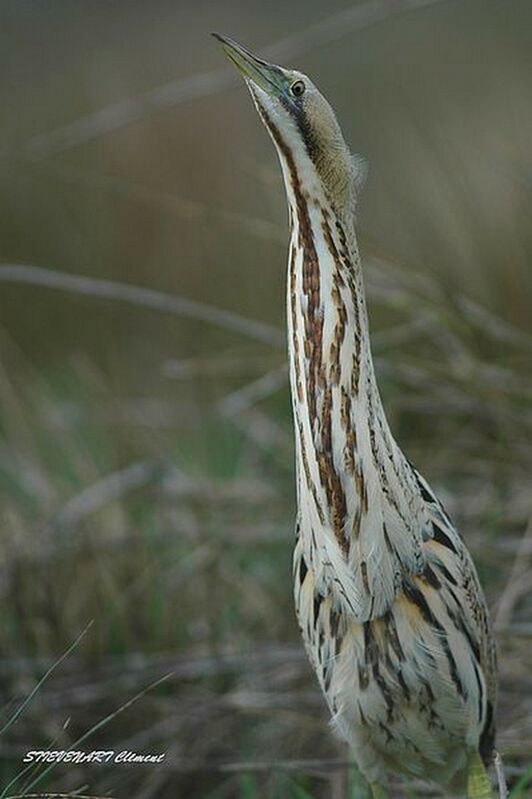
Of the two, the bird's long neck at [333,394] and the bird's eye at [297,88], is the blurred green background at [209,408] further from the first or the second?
the bird's eye at [297,88]

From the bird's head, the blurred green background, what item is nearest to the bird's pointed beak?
the bird's head

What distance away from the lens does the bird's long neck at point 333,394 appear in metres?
1.61

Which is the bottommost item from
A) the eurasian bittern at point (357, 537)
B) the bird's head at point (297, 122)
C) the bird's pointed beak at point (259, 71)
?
the eurasian bittern at point (357, 537)

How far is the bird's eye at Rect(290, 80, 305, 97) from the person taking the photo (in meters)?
1.55

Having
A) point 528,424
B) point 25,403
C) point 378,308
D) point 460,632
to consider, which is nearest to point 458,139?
point 378,308

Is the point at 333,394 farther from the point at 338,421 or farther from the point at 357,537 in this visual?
the point at 357,537

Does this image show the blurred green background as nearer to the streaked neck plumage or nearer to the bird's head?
the streaked neck plumage

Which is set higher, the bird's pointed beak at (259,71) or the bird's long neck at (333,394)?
the bird's pointed beak at (259,71)

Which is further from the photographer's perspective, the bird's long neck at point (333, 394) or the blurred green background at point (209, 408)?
the blurred green background at point (209, 408)

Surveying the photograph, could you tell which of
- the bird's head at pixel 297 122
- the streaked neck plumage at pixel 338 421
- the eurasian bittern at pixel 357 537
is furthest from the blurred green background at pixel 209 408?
the bird's head at pixel 297 122

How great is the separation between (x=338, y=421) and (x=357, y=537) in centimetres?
15

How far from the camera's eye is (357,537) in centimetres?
172

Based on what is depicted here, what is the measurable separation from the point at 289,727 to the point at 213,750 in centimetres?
15

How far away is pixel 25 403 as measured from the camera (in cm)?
451
